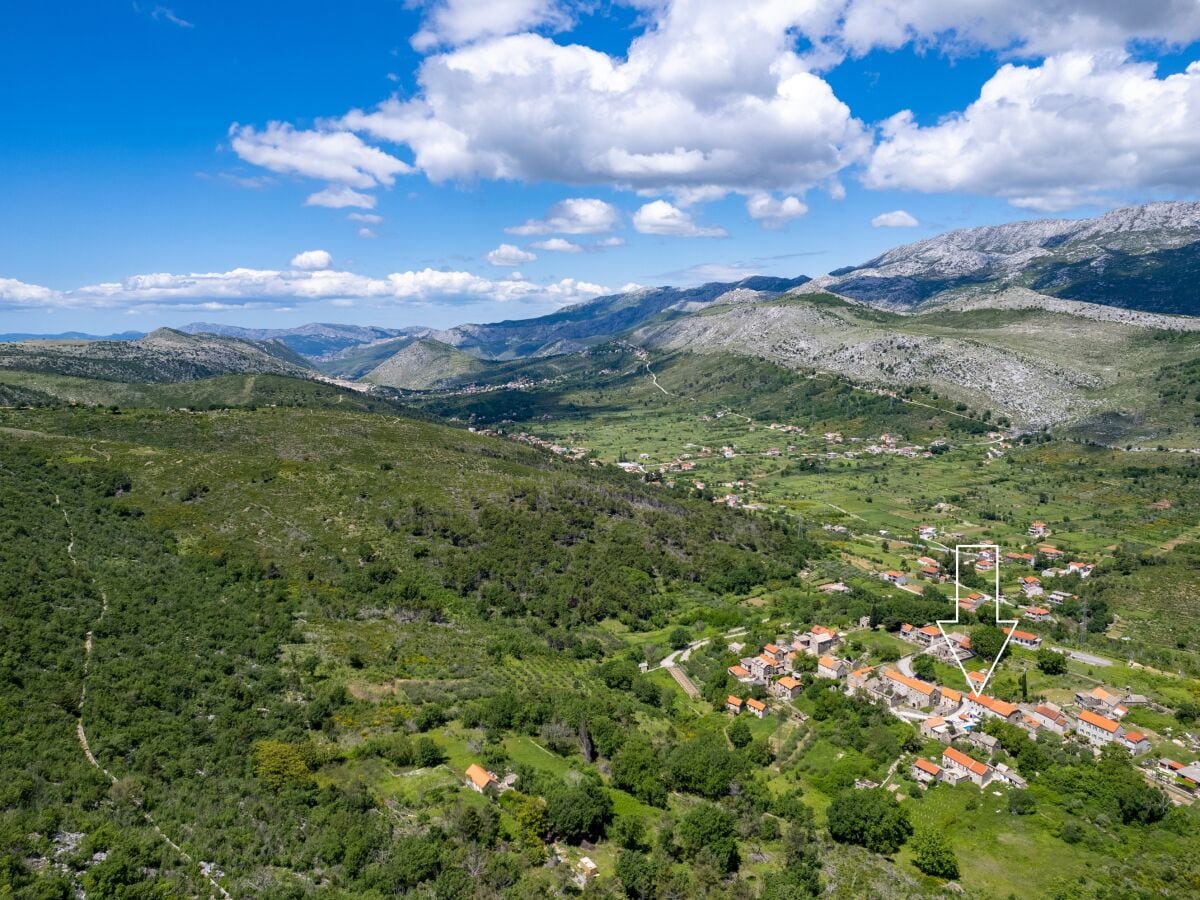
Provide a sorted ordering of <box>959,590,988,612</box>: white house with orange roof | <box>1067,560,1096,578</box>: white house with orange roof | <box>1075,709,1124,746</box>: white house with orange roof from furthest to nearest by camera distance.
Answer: <box>1067,560,1096,578</box>: white house with orange roof
<box>959,590,988,612</box>: white house with orange roof
<box>1075,709,1124,746</box>: white house with orange roof

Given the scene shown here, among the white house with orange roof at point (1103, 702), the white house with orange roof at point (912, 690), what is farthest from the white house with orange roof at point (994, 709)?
the white house with orange roof at point (1103, 702)

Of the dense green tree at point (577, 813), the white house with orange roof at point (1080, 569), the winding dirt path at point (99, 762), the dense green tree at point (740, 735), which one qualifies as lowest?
the white house with orange roof at point (1080, 569)

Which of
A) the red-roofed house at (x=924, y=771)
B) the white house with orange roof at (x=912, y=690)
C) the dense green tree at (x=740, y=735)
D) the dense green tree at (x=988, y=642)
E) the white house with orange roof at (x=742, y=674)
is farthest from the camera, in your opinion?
the dense green tree at (x=988, y=642)

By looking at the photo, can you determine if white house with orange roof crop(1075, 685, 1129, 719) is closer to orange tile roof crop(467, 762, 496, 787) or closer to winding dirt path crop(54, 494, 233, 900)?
orange tile roof crop(467, 762, 496, 787)

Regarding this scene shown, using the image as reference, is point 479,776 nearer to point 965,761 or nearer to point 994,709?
point 965,761

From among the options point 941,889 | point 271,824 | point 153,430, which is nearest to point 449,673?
point 271,824

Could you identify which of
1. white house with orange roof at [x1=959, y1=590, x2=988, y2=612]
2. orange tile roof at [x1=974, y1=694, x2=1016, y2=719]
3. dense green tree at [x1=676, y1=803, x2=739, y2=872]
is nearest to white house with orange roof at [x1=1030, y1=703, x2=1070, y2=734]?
orange tile roof at [x1=974, y1=694, x2=1016, y2=719]

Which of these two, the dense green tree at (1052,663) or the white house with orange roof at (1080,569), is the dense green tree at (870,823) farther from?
the white house with orange roof at (1080,569)
